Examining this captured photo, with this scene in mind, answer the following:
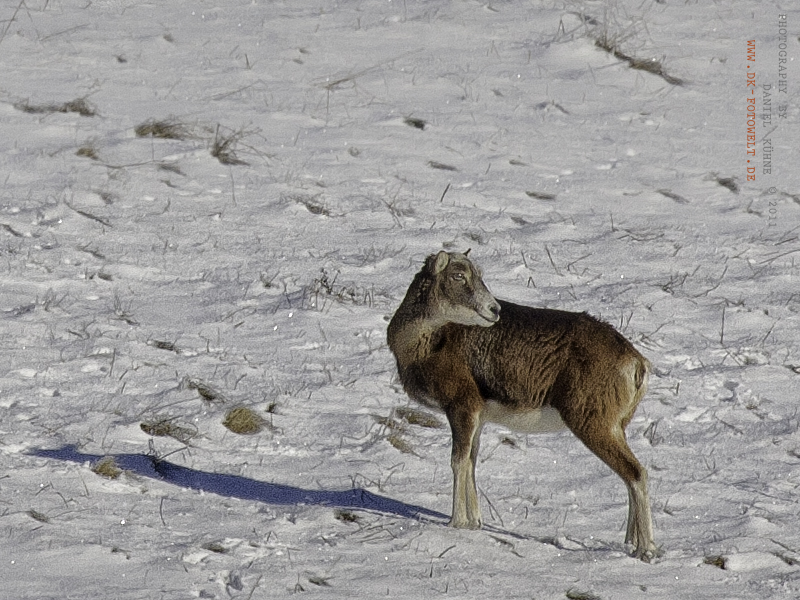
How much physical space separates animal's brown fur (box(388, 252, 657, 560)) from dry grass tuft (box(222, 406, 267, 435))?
3.76 ft

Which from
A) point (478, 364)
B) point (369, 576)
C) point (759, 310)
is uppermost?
point (478, 364)

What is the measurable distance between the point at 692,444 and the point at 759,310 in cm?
239


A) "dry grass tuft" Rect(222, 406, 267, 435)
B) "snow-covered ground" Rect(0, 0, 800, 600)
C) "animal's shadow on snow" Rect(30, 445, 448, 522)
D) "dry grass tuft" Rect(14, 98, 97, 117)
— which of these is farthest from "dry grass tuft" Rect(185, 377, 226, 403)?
"dry grass tuft" Rect(14, 98, 97, 117)

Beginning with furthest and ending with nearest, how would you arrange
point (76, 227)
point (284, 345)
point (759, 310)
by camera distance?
1. point (76, 227)
2. point (759, 310)
3. point (284, 345)

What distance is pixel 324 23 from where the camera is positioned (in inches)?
608

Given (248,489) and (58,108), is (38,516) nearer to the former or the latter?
(248,489)

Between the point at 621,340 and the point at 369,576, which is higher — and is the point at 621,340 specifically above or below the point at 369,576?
above

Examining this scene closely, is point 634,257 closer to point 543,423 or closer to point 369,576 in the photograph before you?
point 543,423

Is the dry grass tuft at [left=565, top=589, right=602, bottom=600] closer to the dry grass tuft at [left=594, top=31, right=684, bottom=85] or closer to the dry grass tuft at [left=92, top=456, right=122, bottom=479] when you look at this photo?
the dry grass tuft at [left=92, top=456, right=122, bottom=479]

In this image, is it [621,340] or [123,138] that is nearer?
[621,340]

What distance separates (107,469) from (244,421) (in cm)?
106

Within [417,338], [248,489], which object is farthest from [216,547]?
[417,338]

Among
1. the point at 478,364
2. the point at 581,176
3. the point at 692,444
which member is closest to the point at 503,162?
the point at 581,176

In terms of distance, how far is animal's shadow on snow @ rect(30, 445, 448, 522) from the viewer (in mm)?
6781
